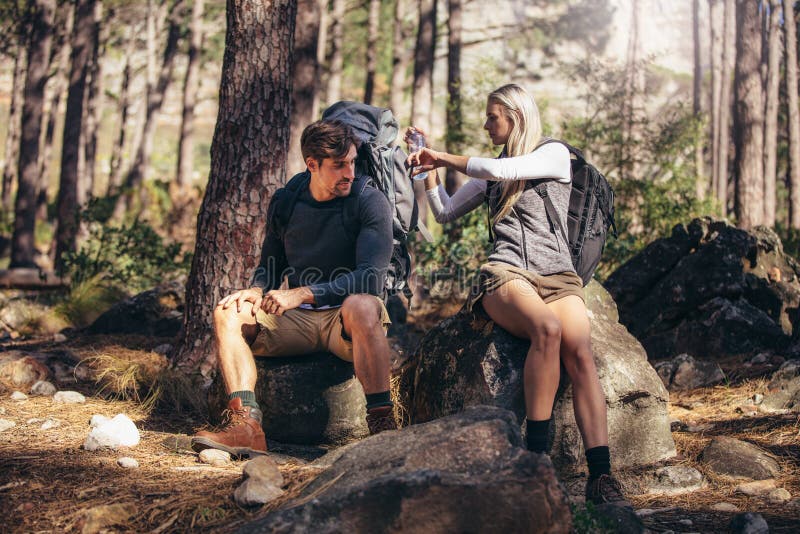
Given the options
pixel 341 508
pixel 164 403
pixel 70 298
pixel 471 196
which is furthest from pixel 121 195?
pixel 341 508

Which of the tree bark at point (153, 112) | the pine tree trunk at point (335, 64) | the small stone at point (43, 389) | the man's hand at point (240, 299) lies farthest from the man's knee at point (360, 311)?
the tree bark at point (153, 112)

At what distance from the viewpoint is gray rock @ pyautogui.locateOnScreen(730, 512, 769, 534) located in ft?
11.3

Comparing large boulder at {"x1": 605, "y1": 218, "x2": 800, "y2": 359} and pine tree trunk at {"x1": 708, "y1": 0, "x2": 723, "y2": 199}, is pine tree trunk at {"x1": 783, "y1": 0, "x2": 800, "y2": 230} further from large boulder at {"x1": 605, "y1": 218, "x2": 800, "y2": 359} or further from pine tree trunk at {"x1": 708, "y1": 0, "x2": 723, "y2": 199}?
large boulder at {"x1": 605, "y1": 218, "x2": 800, "y2": 359}

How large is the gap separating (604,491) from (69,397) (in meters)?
3.67

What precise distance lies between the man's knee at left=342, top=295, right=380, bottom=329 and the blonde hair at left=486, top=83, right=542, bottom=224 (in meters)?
0.85

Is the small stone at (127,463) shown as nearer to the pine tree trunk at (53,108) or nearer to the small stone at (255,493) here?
the small stone at (255,493)

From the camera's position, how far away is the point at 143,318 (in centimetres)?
845

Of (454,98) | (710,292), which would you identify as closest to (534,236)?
(710,292)

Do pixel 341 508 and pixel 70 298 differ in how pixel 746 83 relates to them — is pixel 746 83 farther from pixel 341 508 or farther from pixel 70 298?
pixel 341 508

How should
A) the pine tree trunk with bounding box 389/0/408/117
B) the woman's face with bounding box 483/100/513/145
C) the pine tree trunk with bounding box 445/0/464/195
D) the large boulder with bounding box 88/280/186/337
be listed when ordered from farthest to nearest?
the pine tree trunk with bounding box 389/0/408/117, the pine tree trunk with bounding box 445/0/464/195, the large boulder with bounding box 88/280/186/337, the woman's face with bounding box 483/100/513/145

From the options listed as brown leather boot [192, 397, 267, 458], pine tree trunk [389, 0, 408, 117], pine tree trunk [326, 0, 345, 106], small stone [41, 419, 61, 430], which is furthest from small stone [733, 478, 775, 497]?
pine tree trunk [326, 0, 345, 106]

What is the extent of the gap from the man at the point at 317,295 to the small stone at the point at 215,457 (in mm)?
30

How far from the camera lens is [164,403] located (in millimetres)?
5562

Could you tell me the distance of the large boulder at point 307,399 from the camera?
4.72 meters
